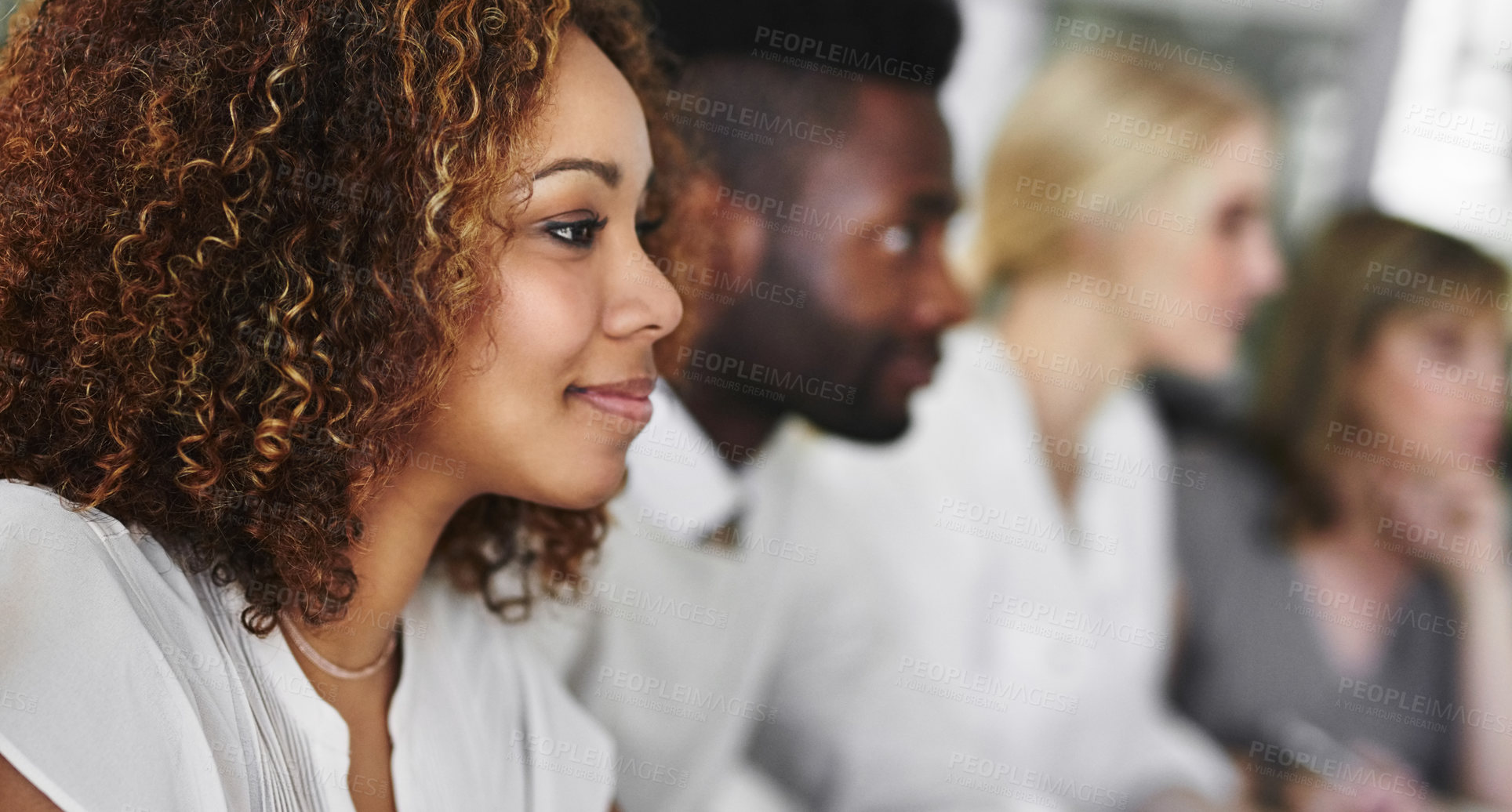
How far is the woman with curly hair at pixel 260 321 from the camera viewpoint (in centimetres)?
80

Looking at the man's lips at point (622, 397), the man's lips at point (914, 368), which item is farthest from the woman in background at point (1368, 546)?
the man's lips at point (622, 397)

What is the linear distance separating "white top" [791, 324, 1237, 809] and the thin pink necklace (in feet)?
2.40

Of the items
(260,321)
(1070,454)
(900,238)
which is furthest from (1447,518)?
(260,321)

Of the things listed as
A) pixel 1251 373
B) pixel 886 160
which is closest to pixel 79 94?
pixel 886 160

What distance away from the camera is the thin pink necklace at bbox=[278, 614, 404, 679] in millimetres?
954

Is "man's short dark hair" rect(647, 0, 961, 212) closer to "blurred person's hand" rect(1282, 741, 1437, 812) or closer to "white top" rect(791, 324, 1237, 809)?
"white top" rect(791, 324, 1237, 809)

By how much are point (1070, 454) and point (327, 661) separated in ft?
3.97

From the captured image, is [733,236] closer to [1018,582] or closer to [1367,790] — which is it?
[1018,582]

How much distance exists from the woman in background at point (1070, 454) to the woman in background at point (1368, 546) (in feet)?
0.31

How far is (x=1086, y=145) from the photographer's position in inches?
64.8

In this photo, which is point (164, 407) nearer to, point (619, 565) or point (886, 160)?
point (619, 565)

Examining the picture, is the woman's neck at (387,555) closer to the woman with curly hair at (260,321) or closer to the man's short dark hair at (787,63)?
the woman with curly hair at (260,321)

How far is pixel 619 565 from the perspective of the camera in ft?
5.09

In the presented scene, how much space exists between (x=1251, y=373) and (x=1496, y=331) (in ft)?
1.25
